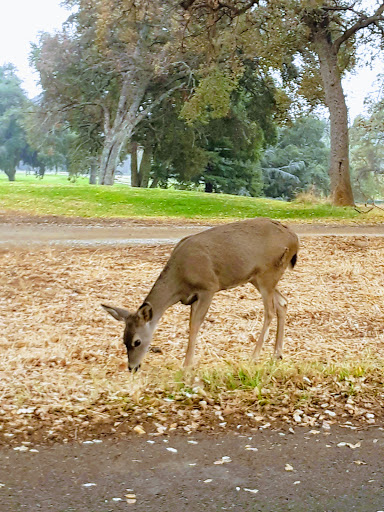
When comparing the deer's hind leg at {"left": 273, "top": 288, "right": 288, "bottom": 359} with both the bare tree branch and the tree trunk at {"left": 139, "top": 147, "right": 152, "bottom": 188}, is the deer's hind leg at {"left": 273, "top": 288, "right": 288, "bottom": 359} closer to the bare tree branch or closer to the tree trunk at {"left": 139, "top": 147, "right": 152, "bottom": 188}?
the bare tree branch

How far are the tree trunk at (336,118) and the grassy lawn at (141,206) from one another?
2.74ft

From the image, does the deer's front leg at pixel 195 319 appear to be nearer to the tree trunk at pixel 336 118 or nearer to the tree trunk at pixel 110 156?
the tree trunk at pixel 336 118

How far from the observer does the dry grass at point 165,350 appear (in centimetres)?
496

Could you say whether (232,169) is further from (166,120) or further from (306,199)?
(306,199)

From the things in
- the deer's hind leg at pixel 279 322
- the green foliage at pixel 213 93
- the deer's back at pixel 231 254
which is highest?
the green foliage at pixel 213 93

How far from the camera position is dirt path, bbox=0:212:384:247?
48.3 ft

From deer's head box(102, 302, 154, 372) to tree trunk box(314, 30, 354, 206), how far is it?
20.3m

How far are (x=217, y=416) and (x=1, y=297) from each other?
5.62 m

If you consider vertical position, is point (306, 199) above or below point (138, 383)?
above

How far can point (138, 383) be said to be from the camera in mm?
5496

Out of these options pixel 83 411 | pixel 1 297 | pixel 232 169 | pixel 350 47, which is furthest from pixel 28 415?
pixel 232 169

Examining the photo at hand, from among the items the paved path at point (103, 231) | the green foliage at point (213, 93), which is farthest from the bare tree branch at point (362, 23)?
Answer: the paved path at point (103, 231)

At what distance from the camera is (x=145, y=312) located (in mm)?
5773

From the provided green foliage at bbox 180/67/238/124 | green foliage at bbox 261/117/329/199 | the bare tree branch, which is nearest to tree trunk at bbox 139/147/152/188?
green foliage at bbox 261/117/329/199
